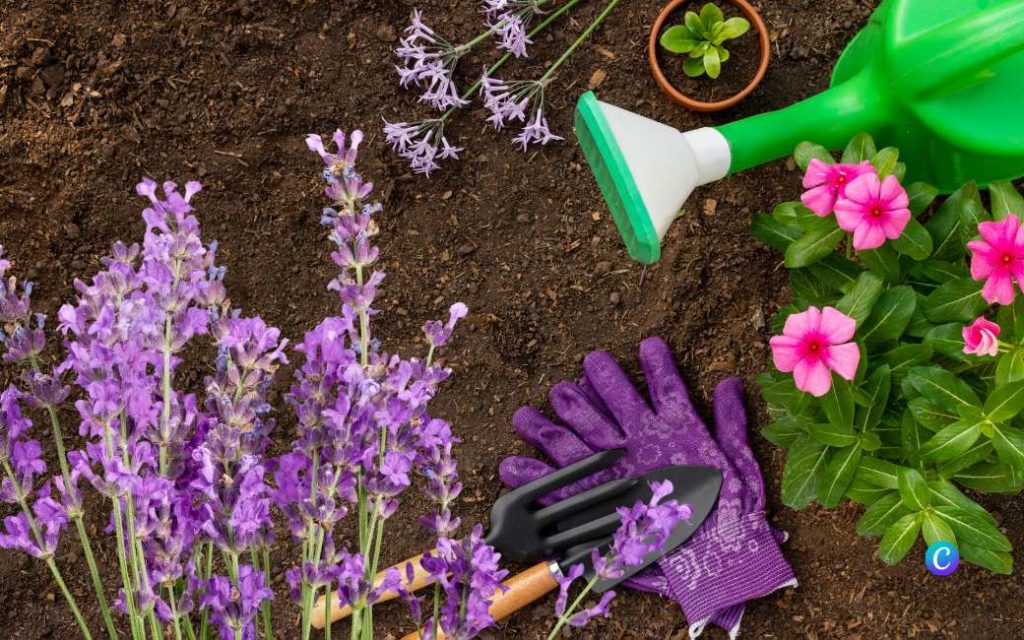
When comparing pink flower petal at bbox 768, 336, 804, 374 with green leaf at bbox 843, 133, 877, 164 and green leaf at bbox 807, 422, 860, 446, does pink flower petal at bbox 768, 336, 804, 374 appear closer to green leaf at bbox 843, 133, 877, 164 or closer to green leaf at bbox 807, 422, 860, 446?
green leaf at bbox 807, 422, 860, 446

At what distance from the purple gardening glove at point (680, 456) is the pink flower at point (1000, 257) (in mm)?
666

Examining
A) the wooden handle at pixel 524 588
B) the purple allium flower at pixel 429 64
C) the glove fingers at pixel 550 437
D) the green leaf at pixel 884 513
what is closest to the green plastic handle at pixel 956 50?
the green leaf at pixel 884 513

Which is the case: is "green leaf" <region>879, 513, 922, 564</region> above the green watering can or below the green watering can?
below

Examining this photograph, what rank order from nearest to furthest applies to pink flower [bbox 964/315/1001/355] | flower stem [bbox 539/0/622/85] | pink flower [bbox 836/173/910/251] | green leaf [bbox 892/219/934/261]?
pink flower [bbox 964/315/1001/355] < pink flower [bbox 836/173/910/251] < green leaf [bbox 892/219/934/261] < flower stem [bbox 539/0/622/85]

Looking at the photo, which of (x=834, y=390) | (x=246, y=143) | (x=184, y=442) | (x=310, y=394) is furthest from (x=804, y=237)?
(x=246, y=143)

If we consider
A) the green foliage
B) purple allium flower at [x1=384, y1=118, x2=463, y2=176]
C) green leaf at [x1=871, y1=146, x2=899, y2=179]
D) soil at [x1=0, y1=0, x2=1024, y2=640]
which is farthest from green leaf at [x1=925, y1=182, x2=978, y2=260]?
purple allium flower at [x1=384, y1=118, x2=463, y2=176]

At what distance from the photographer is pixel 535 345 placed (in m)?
1.71

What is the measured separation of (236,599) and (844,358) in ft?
2.36

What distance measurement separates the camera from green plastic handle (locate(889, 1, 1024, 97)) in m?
1.19

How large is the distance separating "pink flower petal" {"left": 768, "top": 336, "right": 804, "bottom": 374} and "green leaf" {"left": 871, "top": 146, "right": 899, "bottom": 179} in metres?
0.29

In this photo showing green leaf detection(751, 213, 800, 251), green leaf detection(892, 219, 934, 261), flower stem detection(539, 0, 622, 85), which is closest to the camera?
green leaf detection(892, 219, 934, 261)

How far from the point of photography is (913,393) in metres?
1.22

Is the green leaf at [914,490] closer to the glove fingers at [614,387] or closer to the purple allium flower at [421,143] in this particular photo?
the glove fingers at [614,387]

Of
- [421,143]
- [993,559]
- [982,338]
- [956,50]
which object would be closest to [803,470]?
[993,559]
